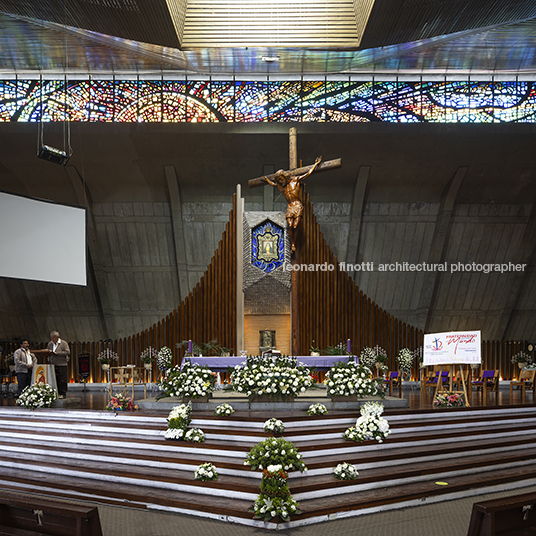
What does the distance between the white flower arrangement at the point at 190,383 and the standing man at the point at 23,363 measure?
9.78ft

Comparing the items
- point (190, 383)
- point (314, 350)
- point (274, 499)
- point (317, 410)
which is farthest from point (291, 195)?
point (274, 499)

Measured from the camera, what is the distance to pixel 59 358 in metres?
8.61

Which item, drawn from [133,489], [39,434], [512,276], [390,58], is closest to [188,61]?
[390,58]

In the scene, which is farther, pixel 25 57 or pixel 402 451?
pixel 25 57

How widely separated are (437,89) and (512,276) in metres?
5.68

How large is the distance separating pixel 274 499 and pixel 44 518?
1939mm

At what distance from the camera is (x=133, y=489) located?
5.00 metres

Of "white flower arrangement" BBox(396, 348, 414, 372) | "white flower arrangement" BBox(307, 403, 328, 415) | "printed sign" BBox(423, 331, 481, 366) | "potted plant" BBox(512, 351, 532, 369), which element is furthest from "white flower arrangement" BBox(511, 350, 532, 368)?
"white flower arrangement" BBox(307, 403, 328, 415)

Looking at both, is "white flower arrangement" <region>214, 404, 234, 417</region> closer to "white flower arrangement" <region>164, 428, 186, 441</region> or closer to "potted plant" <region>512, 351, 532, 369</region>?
"white flower arrangement" <region>164, 428, 186, 441</region>

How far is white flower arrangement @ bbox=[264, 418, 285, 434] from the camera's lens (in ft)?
18.1

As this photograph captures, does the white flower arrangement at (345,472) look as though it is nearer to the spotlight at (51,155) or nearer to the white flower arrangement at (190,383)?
the white flower arrangement at (190,383)

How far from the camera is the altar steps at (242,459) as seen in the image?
4773mm

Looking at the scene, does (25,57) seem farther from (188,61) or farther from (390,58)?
(390,58)

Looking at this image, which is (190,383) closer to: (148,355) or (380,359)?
(380,359)
